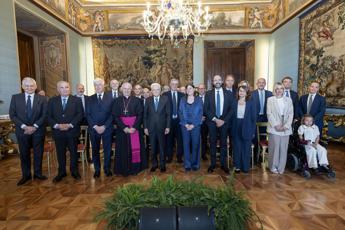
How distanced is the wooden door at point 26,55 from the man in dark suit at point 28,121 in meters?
5.40

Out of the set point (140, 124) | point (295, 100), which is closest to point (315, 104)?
point (295, 100)

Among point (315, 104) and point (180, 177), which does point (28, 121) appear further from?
point (315, 104)

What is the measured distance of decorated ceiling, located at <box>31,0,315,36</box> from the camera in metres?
9.88

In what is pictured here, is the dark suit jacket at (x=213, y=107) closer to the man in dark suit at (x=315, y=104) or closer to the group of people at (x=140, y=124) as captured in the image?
the group of people at (x=140, y=124)

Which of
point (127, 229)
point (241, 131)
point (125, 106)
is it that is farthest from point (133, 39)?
A: point (127, 229)

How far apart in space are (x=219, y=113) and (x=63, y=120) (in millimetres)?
2832

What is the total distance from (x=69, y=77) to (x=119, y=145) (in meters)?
5.96

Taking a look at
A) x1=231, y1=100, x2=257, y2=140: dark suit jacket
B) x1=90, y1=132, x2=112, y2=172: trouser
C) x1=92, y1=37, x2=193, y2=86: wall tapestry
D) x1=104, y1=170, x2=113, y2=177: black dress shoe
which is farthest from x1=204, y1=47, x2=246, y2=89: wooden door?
x1=104, y1=170, x2=113, y2=177: black dress shoe

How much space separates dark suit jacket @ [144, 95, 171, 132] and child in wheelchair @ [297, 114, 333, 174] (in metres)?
2.52

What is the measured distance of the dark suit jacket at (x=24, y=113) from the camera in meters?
3.96

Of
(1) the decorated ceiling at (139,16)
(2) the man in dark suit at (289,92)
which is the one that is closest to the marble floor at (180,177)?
(2) the man in dark suit at (289,92)

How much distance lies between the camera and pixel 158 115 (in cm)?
447

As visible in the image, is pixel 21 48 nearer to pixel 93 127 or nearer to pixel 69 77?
pixel 69 77

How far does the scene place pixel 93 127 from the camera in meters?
4.25
